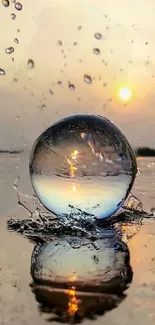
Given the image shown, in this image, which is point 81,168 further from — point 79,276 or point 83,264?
point 79,276

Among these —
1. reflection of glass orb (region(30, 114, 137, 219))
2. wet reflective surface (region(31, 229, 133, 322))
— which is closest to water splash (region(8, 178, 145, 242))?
reflection of glass orb (region(30, 114, 137, 219))

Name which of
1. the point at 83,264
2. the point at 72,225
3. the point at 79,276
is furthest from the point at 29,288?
the point at 72,225

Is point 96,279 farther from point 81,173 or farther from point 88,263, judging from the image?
point 81,173

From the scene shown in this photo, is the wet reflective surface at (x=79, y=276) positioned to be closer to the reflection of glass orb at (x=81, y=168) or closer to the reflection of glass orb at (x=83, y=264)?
the reflection of glass orb at (x=83, y=264)

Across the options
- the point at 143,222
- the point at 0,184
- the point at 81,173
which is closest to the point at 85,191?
the point at 81,173

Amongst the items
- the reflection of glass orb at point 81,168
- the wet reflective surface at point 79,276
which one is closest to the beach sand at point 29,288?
the wet reflective surface at point 79,276

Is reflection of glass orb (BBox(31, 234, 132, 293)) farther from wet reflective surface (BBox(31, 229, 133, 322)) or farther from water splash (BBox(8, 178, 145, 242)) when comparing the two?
water splash (BBox(8, 178, 145, 242))

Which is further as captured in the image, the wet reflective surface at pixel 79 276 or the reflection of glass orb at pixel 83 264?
the reflection of glass orb at pixel 83 264

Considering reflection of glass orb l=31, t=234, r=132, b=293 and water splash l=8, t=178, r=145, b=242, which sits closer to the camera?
reflection of glass orb l=31, t=234, r=132, b=293

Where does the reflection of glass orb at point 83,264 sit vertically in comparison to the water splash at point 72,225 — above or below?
above
